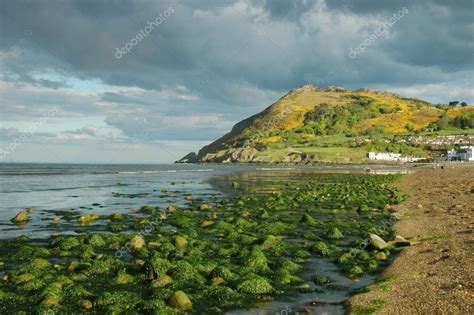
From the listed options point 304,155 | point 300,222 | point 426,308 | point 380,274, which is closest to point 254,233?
point 300,222

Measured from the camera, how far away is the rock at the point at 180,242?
18977 mm

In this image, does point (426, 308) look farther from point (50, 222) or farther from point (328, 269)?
point (50, 222)

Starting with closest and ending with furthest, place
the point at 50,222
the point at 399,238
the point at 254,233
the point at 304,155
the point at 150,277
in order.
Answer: the point at 150,277
the point at 399,238
the point at 254,233
the point at 50,222
the point at 304,155

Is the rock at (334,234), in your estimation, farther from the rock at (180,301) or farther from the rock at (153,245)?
the rock at (180,301)

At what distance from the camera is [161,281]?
13.8 m

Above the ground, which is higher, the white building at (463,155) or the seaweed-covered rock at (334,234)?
the white building at (463,155)

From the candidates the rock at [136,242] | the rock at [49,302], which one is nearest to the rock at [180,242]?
the rock at [136,242]

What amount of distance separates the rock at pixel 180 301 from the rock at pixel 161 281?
175cm

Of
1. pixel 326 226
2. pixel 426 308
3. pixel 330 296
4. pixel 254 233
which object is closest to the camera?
pixel 426 308

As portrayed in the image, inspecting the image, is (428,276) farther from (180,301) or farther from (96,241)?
(96,241)

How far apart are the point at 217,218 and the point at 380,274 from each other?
1516 centimetres

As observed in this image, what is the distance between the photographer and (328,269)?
16.1 metres

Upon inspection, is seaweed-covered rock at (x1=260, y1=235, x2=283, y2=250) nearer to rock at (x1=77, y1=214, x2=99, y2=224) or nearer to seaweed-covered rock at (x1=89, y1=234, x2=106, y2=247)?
seaweed-covered rock at (x1=89, y1=234, x2=106, y2=247)

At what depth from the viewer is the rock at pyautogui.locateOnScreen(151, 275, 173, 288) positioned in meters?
13.7
